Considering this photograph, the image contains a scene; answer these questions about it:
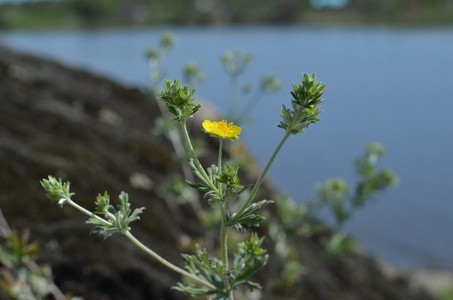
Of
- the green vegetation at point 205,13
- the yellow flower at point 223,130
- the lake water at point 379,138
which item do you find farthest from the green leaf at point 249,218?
the green vegetation at point 205,13

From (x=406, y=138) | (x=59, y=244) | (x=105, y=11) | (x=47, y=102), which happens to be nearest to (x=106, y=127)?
(x=47, y=102)

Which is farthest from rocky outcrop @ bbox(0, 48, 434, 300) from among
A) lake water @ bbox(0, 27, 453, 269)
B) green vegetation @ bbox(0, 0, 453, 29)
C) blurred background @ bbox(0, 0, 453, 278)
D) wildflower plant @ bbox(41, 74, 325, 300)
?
green vegetation @ bbox(0, 0, 453, 29)

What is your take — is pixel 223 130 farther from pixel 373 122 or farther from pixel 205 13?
pixel 205 13

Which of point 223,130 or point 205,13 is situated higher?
point 205,13

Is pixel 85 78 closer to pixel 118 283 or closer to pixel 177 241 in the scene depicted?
pixel 177 241

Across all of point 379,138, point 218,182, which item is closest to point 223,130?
point 218,182

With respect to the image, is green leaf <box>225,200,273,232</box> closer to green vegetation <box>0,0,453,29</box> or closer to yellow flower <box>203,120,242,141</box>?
yellow flower <box>203,120,242,141</box>
